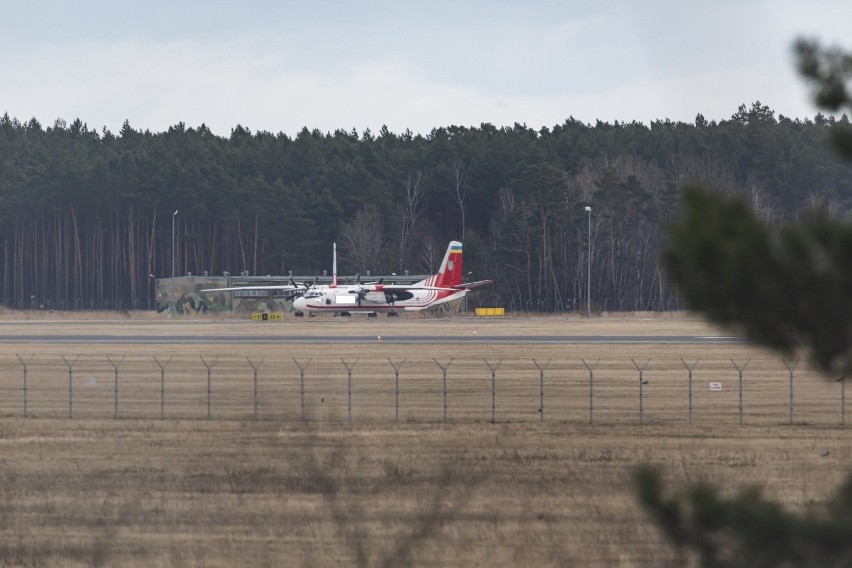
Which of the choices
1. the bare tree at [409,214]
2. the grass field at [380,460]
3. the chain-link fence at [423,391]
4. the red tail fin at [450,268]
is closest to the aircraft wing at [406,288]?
the red tail fin at [450,268]

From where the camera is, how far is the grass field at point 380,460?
1877 centimetres

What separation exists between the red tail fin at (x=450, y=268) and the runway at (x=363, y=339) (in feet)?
106

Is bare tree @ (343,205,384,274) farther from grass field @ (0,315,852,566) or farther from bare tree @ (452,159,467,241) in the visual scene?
grass field @ (0,315,852,566)

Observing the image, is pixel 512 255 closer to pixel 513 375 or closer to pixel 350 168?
pixel 350 168

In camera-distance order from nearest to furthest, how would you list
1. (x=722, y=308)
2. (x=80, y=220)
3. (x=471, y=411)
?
(x=722, y=308) → (x=471, y=411) → (x=80, y=220)

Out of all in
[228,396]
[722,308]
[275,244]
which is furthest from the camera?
[275,244]

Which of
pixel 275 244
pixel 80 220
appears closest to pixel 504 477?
pixel 275 244

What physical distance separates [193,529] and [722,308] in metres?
15.2

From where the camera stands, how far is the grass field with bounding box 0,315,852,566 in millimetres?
18766

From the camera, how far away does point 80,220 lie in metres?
154

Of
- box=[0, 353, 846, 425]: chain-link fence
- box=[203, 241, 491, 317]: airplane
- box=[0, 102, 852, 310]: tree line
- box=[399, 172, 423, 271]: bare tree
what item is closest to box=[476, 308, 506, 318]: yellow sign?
box=[203, 241, 491, 317]: airplane

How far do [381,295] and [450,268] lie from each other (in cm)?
766

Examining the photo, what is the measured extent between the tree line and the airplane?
77.5 ft

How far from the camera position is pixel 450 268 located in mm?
108312
